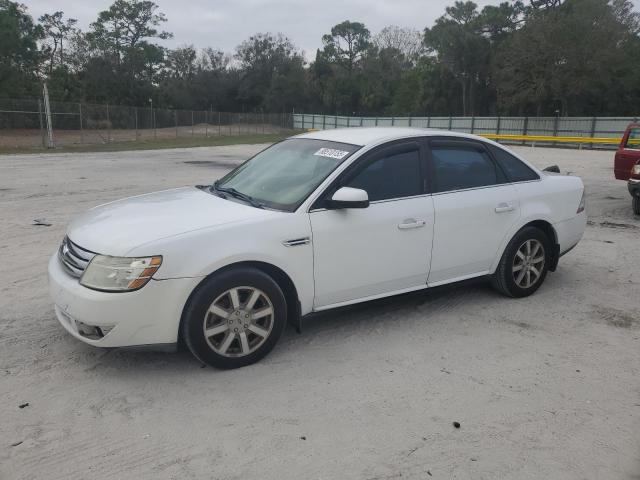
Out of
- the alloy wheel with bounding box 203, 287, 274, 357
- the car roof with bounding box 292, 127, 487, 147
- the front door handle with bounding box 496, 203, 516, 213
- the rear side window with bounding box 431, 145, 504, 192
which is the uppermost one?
the car roof with bounding box 292, 127, 487, 147

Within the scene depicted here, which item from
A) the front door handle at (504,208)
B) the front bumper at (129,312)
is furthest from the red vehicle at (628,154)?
the front bumper at (129,312)

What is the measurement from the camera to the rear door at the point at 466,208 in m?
4.71

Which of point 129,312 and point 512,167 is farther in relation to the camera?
point 512,167

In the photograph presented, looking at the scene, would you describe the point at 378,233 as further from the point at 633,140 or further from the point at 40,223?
the point at 633,140

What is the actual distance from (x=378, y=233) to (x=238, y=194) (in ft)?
3.90

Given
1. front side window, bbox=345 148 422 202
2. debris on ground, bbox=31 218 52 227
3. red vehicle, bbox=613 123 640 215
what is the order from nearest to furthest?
front side window, bbox=345 148 422 202, debris on ground, bbox=31 218 52 227, red vehicle, bbox=613 123 640 215

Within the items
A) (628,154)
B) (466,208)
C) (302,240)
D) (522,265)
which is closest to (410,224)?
(466,208)

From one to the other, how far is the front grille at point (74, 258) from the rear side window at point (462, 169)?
2.78 m

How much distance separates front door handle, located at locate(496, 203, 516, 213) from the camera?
5020mm

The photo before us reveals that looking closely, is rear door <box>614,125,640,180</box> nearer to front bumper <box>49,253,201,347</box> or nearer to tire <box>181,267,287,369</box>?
tire <box>181,267,287,369</box>

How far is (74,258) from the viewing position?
150 inches

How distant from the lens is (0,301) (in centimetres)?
510

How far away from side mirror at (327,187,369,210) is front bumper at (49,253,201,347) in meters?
1.15

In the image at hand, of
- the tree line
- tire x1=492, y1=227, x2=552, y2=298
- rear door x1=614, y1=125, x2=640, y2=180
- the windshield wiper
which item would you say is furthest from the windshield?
the tree line
